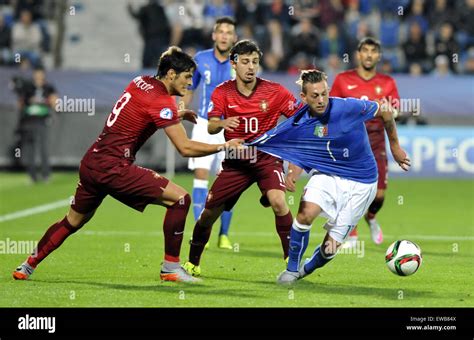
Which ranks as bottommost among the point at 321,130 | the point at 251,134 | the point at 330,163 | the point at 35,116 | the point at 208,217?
the point at 208,217

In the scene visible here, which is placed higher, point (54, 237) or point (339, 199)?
point (339, 199)

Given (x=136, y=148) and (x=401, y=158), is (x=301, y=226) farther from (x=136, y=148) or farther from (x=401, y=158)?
(x=136, y=148)

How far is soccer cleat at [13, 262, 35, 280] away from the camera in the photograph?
10.4 metres

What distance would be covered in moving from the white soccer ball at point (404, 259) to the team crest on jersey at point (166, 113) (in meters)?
2.36

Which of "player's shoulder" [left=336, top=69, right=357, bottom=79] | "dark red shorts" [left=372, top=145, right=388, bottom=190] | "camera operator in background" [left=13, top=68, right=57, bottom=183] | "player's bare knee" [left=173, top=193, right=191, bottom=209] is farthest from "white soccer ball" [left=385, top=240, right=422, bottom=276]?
"camera operator in background" [left=13, top=68, right=57, bottom=183]

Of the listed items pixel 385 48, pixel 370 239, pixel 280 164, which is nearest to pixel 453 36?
pixel 385 48

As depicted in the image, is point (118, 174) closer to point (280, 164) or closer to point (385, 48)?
point (280, 164)

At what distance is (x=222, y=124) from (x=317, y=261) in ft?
4.89

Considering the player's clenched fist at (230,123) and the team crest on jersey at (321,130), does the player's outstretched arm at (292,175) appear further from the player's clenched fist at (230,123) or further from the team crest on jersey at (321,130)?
the player's clenched fist at (230,123)

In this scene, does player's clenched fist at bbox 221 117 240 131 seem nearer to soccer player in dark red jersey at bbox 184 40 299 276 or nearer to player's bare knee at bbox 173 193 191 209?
soccer player in dark red jersey at bbox 184 40 299 276

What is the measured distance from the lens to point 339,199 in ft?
32.3

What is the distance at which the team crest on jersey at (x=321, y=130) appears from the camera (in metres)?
9.94

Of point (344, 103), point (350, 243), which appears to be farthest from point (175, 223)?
point (350, 243)
